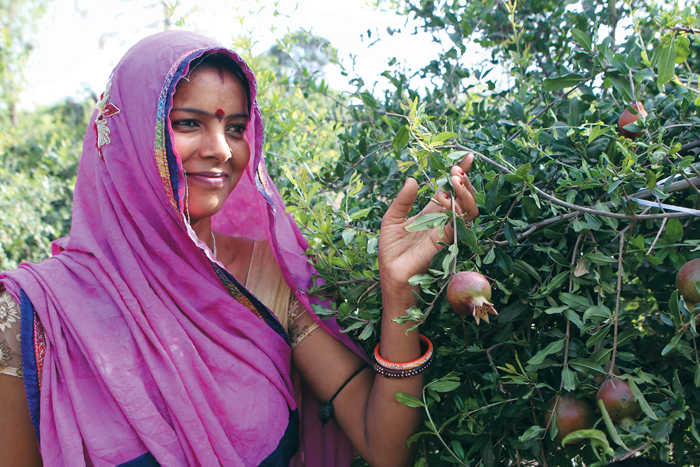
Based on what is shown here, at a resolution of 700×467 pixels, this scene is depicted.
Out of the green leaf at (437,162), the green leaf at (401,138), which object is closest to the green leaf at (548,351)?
the green leaf at (437,162)

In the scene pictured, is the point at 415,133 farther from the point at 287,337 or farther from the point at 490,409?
the point at 287,337

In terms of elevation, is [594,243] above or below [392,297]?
above

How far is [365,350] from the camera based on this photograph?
1.67 m

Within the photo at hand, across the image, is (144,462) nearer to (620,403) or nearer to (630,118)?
(620,403)

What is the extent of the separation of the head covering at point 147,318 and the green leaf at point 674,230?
982 mm

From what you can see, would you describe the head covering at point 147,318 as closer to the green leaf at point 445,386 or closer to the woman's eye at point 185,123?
the woman's eye at point 185,123

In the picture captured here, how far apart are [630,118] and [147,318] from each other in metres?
1.44

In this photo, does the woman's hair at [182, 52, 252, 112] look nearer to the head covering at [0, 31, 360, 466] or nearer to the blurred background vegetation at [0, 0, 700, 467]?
the head covering at [0, 31, 360, 466]

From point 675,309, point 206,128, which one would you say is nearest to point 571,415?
point 675,309

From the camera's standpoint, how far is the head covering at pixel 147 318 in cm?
132

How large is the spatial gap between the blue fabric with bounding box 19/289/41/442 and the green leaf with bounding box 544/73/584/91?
157cm

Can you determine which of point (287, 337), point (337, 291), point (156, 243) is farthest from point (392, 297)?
point (156, 243)

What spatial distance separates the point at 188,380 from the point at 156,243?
17.4 inches

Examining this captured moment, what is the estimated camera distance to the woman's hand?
3.69ft
